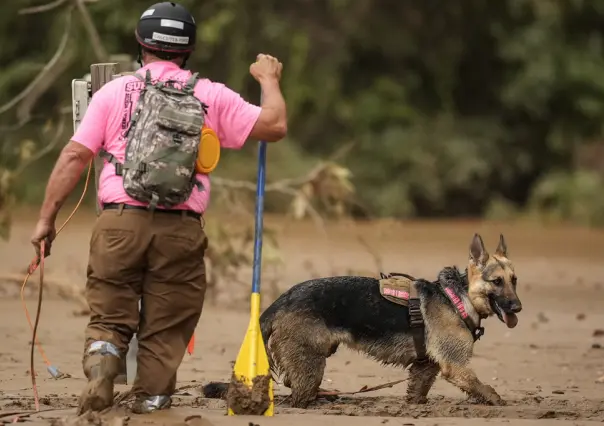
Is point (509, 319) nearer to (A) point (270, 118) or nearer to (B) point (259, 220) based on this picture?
(B) point (259, 220)

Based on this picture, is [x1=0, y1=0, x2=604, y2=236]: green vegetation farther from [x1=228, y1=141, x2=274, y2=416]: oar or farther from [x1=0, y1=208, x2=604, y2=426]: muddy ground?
[x1=228, y1=141, x2=274, y2=416]: oar

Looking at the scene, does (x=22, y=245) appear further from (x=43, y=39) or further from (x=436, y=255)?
(x=43, y=39)

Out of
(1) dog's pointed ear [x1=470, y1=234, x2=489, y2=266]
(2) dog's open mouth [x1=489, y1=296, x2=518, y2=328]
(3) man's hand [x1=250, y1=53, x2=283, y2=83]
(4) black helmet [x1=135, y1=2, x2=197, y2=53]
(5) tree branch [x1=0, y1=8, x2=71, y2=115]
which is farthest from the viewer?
(5) tree branch [x1=0, y1=8, x2=71, y2=115]

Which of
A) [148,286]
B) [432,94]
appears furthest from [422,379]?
[432,94]

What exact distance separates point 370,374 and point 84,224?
13.8 meters

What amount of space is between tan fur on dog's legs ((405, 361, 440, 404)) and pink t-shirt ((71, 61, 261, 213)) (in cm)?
229

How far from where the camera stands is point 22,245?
19250mm

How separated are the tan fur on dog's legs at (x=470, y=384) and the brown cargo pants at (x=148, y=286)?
78.0 inches

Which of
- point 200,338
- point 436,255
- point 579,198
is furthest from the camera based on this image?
point 579,198

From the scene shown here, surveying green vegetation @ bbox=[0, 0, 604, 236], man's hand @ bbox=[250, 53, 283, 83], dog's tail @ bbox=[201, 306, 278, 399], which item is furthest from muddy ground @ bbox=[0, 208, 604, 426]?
green vegetation @ bbox=[0, 0, 604, 236]

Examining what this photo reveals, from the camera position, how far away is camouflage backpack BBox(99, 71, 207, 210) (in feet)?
21.6

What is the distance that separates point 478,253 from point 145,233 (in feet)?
8.77

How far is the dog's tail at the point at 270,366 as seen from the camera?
8164 millimetres

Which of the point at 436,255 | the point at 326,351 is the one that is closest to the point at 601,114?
the point at 436,255
